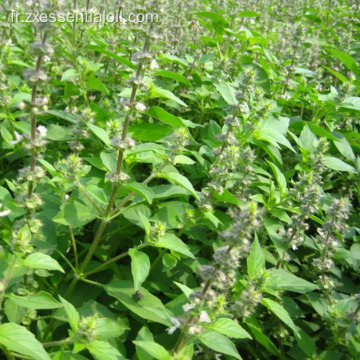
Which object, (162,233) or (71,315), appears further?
(162,233)

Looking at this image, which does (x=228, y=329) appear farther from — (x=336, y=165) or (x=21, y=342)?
(x=336, y=165)

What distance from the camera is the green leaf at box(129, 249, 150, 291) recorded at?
8.82ft

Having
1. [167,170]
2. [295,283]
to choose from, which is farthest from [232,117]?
[295,283]

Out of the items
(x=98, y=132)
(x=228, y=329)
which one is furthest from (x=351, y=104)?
(x=228, y=329)

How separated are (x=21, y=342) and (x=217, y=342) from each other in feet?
3.70

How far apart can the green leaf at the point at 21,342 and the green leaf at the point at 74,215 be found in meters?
0.86

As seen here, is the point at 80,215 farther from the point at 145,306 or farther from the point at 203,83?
Answer: the point at 203,83

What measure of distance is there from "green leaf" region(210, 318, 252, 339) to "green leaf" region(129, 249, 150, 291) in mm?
546

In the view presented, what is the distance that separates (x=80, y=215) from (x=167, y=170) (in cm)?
115

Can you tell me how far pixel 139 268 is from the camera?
9.05ft

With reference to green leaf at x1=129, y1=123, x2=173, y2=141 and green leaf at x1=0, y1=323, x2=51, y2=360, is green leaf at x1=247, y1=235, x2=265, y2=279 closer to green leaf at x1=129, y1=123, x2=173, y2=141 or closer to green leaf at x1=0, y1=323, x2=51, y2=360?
green leaf at x1=129, y1=123, x2=173, y2=141

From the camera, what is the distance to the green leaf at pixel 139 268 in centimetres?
269

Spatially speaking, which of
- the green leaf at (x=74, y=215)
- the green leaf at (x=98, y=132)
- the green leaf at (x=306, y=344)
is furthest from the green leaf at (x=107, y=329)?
the green leaf at (x=306, y=344)

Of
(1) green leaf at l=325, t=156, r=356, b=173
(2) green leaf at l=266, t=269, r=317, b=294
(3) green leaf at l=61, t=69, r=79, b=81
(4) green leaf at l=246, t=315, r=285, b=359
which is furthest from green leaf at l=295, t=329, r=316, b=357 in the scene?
(3) green leaf at l=61, t=69, r=79, b=81
